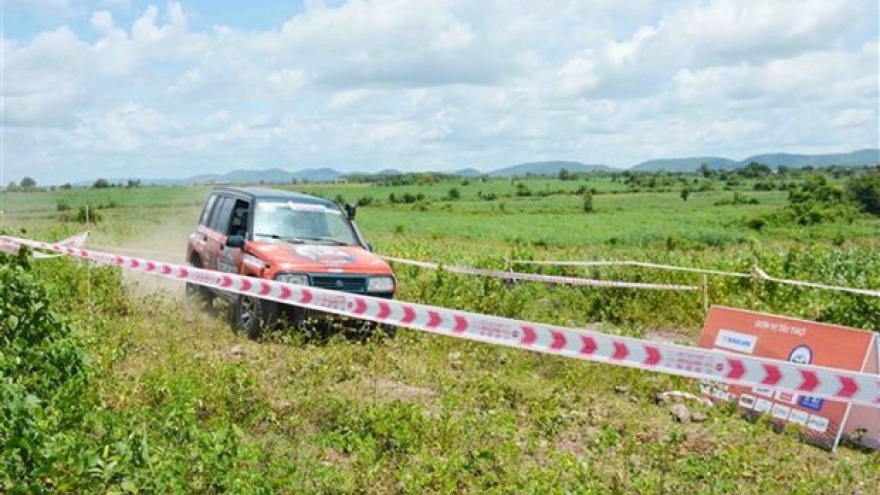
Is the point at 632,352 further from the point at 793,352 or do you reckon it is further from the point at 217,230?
the point at 217,230

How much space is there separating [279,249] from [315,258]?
54 centimetres

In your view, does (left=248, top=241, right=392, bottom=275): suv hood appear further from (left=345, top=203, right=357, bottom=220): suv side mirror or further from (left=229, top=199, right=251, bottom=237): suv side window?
(left=345, top=203, right=357, bottom=220): suv side mirror

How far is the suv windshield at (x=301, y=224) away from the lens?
11047mm

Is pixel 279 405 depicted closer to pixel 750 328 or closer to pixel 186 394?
pixel 186 394

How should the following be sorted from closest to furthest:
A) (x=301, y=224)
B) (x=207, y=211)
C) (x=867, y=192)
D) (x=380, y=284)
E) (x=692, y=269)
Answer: (x=380, y=284)
(x=301, y=224)
(x=207, y=211)
(x=692, y=269)
(x=867, y=192)

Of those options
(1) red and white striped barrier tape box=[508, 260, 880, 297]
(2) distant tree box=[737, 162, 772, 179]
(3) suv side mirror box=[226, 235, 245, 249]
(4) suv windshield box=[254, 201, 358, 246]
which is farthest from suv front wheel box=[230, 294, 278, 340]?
(2) distant tree box=[737, 162, 772, 179]

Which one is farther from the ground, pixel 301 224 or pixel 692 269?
pixel 301 224

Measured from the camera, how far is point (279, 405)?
6992mm

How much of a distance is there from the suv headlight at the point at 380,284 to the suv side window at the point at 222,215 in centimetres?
260

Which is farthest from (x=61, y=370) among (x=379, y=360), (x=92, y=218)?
(x=92, y=218)

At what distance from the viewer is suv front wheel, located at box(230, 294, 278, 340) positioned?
9.88 metres

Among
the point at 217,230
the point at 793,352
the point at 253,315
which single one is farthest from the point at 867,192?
the point at 253,315

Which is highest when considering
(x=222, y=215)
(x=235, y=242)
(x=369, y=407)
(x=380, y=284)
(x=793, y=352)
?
(x=222, y=215)

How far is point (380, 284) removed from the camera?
10414 mm
